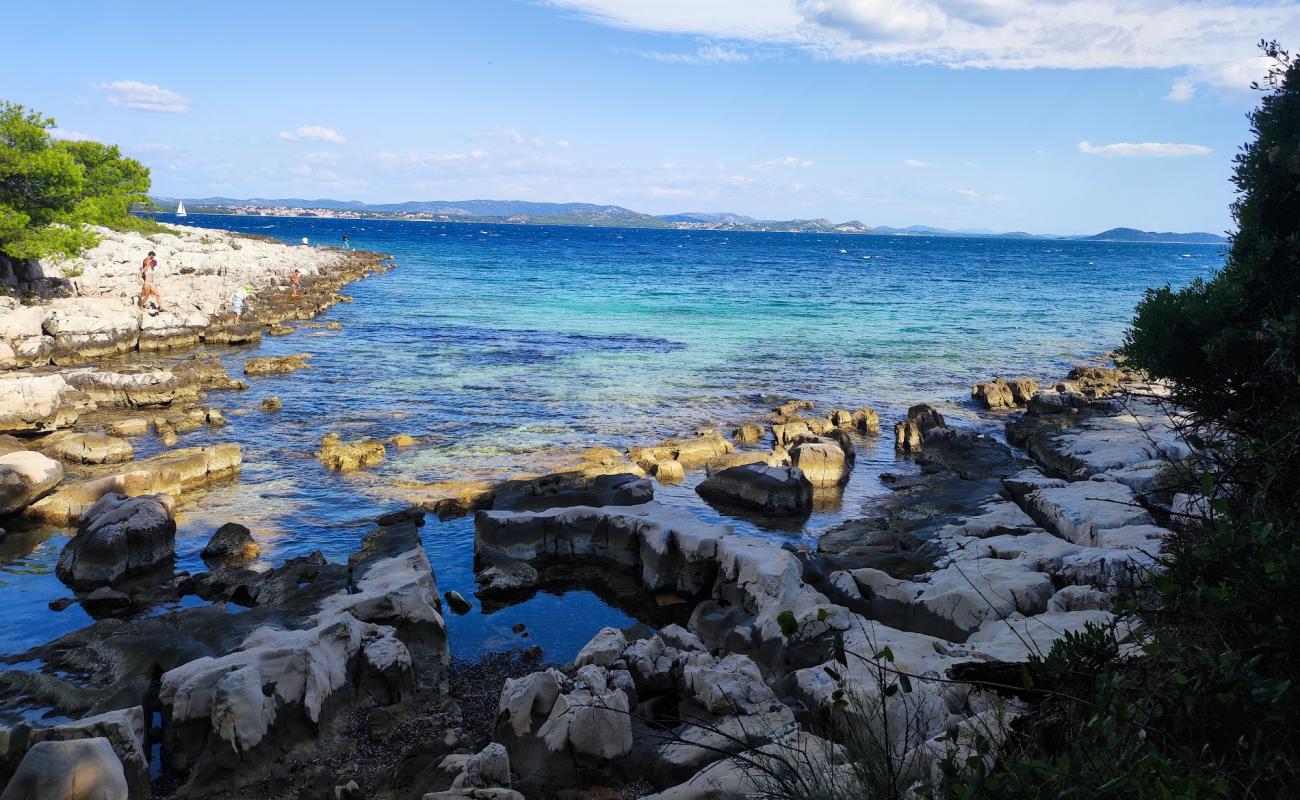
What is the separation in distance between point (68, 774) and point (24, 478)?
10.9 m

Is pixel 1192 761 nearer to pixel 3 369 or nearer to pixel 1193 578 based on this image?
A: pixel 1193 578

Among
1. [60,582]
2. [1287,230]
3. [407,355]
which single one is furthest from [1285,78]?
[407,355]

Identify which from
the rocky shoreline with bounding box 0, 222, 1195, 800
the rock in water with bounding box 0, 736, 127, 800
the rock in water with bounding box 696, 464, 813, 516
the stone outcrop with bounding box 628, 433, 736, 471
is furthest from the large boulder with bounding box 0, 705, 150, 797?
the stone outcrop with bounding box 628, 433, 736, 471

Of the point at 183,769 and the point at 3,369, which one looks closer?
the point at 183,769

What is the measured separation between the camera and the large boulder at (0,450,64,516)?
15.2 metres

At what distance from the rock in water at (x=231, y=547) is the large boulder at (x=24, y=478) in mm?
3969

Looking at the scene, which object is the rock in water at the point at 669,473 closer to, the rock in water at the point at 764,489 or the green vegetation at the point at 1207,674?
the rock in water at the point at 764,489

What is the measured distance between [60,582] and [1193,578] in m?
15.3

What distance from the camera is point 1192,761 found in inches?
164

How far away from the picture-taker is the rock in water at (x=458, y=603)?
12.8 meters

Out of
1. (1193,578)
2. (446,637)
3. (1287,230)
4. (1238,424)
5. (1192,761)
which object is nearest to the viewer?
(1192,761)

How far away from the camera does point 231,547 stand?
1434 centimetres

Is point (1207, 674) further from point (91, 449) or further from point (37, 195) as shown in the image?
point (37, 195)

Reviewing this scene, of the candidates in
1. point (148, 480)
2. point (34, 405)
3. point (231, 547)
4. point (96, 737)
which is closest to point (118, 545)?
point (231, 547)
